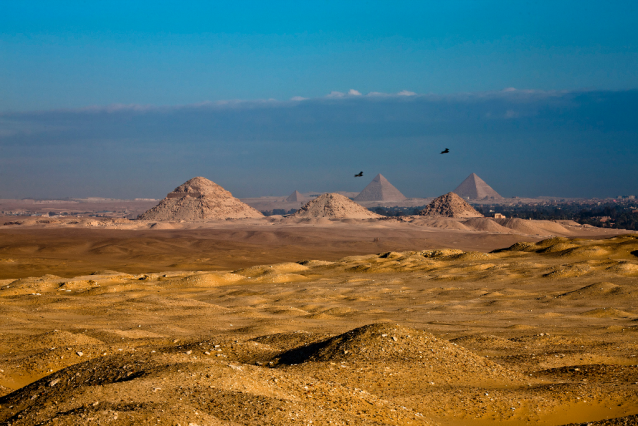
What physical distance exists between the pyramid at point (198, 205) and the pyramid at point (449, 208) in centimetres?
3974

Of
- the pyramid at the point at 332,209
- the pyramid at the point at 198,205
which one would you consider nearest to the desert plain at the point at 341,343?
the pyramid at the point at 332,209

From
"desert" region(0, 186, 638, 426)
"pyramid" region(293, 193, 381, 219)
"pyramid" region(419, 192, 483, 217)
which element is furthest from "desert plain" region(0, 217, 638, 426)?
"pyramid" region(293, 193, 381, 219)

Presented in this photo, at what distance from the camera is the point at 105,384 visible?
280 inches

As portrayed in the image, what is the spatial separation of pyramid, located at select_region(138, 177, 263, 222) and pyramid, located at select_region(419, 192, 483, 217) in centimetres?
3974

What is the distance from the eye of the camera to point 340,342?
10.4 meters

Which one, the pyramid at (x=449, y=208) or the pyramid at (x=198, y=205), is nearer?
the pyramid at (x=449, y=208)

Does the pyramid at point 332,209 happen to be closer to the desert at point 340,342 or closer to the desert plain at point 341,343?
the desert at point 340,342

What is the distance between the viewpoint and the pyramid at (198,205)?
122 m

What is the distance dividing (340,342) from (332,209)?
114 m

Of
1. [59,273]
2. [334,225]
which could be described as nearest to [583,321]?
[59,273]

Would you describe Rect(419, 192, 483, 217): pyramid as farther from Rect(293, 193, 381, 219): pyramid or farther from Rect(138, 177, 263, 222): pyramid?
Rect(138, 177, 263, 222): pyramid

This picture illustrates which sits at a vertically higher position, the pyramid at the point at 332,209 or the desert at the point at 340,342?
the desert at the point at 340,342

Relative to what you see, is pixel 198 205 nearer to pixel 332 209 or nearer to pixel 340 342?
pixel 332 209

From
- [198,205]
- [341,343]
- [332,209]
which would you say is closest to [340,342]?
[341,343]
